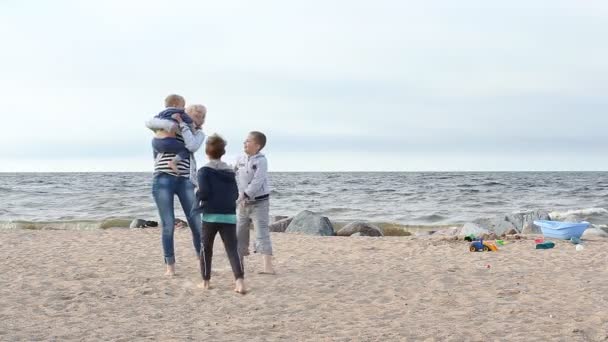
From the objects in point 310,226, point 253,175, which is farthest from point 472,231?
point 253,175

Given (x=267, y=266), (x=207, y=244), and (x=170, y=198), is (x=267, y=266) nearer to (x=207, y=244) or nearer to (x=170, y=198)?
(x=207, y=244)

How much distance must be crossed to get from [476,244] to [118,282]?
245 inches

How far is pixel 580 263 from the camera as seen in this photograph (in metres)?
9.41

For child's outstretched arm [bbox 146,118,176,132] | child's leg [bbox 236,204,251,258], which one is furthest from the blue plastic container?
child's outstretched arm [bbox 146,118,176,132]

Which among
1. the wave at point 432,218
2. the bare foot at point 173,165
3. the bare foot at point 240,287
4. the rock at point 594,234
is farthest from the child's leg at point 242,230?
the wave at point 432,218

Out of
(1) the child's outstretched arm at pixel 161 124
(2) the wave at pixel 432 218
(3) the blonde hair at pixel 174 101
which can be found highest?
(3) the blonde hair at pixel 174 101

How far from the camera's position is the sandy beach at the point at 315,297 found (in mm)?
5324

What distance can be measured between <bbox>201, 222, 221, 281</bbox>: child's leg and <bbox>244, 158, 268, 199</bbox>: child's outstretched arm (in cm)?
80

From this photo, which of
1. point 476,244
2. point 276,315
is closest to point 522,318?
point 276,315

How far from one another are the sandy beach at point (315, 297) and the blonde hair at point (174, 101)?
2.02 meters

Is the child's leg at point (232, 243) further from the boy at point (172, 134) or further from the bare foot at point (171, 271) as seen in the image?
the bare foot at point (171, 271)

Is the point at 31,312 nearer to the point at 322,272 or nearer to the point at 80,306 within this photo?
the point at 80,306

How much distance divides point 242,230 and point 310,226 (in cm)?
819

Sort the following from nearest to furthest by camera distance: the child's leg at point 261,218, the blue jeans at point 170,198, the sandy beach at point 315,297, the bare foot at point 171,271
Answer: the sandy beach at point 315,297 < the blue jeans at point 170,198 < the child's leg at point 261,218 < the bare foot at point 171,271
